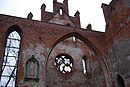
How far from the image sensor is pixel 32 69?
878 cm

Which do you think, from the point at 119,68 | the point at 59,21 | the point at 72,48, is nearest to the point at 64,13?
the point at 59,21

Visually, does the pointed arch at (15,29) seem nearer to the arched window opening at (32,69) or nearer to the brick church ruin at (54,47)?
the brick church ruin at (54,47)

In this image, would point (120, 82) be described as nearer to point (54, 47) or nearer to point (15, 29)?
point (54, 47)

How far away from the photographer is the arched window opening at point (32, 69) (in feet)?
27.9

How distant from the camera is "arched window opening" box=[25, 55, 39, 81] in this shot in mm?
8492

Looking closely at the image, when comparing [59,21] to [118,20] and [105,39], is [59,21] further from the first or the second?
[118,20]

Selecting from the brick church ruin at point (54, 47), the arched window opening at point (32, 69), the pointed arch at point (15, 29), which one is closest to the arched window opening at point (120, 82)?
the brick church ruin at point (54, 47)

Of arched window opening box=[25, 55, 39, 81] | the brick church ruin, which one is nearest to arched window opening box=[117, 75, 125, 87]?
the brick church ruin

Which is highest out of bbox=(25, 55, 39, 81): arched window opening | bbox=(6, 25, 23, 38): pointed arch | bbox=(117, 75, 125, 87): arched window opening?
bbox=(6, 25, 23, 38): pointed arch

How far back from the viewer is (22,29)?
9.63 m

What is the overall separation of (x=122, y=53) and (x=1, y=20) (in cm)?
690

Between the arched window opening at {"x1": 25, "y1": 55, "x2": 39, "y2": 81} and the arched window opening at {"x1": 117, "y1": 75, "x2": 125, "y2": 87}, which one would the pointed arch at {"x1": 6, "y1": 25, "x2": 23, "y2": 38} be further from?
the arched window opening at {"x1": 117, "y1": 75, "x2": 125, "y2": 87}

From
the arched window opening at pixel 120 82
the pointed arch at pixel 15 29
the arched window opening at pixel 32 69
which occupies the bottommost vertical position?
the arched window opening at pixel 120 82

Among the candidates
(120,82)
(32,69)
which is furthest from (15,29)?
(120,82)
